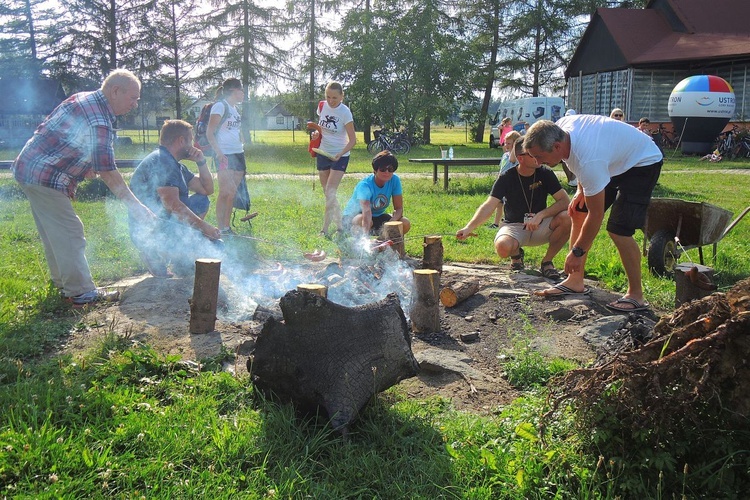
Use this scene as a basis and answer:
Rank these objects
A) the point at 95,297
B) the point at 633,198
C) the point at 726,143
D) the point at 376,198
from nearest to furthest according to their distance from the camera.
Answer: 1. the point at 633,198
2. the point at 95,297
3. the point at 376,198
4. the point at 726,143

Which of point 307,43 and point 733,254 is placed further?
point 307,43

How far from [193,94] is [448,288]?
32341 mm

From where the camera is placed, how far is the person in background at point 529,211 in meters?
5.90

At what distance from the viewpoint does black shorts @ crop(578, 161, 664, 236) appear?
184 inches

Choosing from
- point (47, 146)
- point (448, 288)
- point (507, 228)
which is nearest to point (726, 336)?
point (448, 288)

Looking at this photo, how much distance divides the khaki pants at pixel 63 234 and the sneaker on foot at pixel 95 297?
0.14 ft

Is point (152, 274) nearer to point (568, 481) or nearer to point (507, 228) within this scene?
point (507, 228)

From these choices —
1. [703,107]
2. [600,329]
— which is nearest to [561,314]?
[600,329]

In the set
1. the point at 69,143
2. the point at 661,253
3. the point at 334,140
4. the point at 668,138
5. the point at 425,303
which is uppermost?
the point at 668,138

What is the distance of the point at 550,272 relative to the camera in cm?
580

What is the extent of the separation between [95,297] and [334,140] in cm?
392

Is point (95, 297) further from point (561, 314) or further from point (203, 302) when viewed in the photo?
point (561, 314)

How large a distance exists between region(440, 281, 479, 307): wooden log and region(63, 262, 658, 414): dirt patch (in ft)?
0.19

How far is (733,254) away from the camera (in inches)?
254
